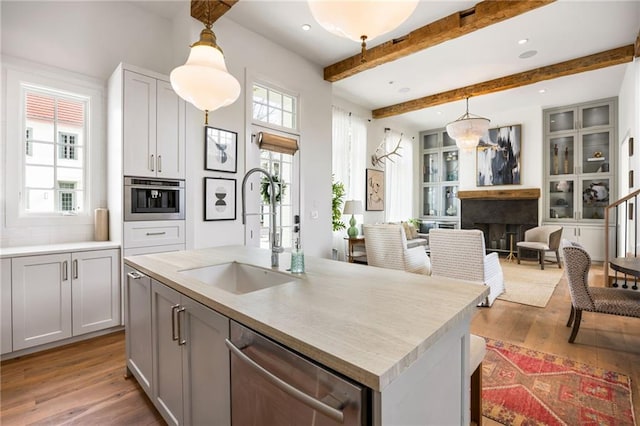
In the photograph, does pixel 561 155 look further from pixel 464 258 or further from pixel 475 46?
pixel 464 258

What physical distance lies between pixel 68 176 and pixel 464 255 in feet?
13.9

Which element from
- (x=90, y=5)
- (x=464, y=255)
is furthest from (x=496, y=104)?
(x=90, y=5)

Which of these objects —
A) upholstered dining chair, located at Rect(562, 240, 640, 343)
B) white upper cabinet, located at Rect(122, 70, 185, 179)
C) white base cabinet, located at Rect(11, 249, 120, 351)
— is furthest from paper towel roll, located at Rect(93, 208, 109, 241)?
upholstered dining chair, located at Rect(562, 240, 640, 343)

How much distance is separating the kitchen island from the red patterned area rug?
3.18 ft

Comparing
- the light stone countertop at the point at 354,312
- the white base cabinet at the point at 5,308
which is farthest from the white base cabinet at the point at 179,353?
the white base cabinet at the point at 5,308

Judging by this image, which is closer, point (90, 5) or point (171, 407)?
point (171, 407)

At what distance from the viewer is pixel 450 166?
8.06 m

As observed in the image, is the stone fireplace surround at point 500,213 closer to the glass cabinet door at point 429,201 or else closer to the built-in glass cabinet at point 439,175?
the built-in glass cabinet at point 439,175

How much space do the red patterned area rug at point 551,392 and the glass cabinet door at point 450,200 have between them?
19.7 ft

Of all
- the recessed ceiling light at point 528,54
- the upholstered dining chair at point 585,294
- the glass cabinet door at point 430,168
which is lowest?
the upholstered dining chair at point 585,294

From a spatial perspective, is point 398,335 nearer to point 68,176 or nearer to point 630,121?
point 68,176

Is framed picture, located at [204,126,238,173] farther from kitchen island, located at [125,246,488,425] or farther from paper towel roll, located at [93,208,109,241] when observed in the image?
kitchen island, located at [125,246,488,425]

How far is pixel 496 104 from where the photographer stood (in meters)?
6.51

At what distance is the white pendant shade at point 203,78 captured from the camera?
1922 mm
